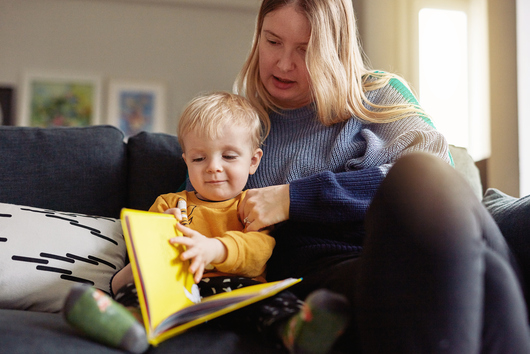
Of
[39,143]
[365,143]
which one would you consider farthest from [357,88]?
[39,143]

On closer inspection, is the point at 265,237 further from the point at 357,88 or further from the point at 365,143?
the point at 357,88

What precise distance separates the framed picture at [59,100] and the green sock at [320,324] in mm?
3664

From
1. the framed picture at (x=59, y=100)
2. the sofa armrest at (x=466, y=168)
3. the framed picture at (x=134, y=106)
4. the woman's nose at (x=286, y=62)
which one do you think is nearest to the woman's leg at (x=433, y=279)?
the woman's nose at (x=286, y=62)

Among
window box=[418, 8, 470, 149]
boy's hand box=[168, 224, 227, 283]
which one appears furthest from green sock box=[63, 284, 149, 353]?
window box=[418, 8, 470, 149]

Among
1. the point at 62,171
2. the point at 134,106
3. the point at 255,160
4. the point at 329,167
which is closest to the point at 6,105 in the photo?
the point at 134,106

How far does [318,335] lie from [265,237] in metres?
0.41

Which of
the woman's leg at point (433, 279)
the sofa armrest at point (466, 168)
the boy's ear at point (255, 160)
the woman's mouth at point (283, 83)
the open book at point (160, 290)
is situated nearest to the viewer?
the woman's leg at point (433, 279)

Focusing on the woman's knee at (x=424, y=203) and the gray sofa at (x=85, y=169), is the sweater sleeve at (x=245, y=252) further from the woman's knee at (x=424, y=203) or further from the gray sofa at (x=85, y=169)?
the gray sofa at (x=85, y=169)

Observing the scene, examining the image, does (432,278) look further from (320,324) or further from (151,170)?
(151,170)

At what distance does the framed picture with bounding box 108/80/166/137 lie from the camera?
3982 mm

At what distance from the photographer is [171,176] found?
4.84ft

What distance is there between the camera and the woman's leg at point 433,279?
62 centimetres

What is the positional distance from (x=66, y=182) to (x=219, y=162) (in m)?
0.58

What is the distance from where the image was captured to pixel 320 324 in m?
0.67
